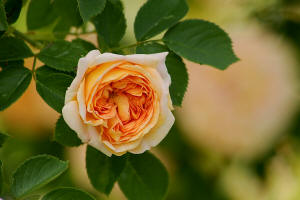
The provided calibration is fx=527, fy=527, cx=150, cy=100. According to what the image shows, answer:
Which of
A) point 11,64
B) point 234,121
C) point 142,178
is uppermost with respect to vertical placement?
point 11,64

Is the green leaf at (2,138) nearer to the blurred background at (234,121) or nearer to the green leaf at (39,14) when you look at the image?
the green leaf at (39,14)

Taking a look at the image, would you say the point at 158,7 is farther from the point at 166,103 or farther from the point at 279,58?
the point at 279,58

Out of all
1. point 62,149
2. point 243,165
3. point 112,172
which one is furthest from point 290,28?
point 112,172

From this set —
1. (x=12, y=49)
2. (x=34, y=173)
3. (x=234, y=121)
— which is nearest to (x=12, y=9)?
(x=12, y=49)

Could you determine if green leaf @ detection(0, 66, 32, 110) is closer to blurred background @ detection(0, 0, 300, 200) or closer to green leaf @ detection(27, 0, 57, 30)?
green leaf @ detection(27, 0, 57, 30)

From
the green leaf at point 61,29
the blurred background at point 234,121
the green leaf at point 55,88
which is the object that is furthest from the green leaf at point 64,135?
the blurred background at point 234,121

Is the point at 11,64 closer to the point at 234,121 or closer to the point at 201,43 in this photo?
the point at 201,43
